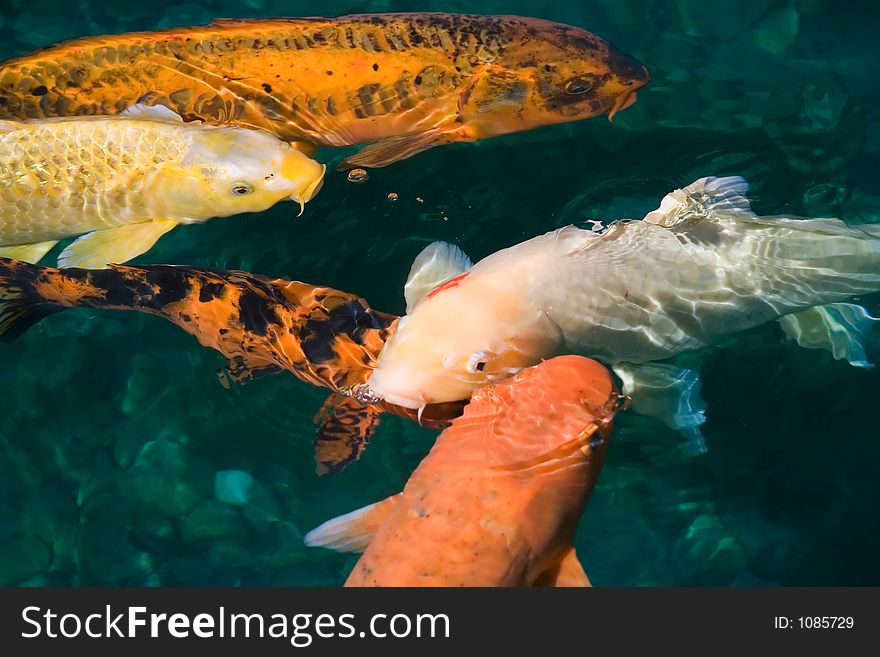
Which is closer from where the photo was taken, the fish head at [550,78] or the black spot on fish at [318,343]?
the black spot on fish at [318,343]

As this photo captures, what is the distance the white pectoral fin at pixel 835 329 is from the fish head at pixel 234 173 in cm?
319

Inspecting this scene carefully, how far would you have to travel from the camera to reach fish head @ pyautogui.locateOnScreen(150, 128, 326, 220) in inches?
197

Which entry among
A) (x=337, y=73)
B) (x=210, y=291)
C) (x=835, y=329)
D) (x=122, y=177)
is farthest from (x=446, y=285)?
Result: (x=835, y=329)

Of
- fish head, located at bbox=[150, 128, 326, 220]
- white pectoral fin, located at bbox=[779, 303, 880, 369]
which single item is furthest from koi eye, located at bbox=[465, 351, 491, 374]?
white pectoral fin, located at bbox=[779, 303, 880, 369]

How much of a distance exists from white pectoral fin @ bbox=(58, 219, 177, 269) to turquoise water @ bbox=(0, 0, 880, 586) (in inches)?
20.9

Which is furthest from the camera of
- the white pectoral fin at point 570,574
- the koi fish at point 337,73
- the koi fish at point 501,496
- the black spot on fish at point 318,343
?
the koi fish at point 337,73

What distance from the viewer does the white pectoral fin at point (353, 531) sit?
387cm

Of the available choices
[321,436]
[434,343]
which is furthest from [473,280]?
[321,436]

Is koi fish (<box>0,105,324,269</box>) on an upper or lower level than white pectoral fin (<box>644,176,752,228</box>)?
upper

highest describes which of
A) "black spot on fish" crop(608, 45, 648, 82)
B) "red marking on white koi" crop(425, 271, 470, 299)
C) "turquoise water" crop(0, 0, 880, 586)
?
"black spot on fish" crop(608, 45, 648, 82)

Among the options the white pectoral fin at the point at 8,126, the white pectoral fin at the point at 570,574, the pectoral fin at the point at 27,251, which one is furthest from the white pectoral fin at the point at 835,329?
the white pectoral fin at the point at 8,126

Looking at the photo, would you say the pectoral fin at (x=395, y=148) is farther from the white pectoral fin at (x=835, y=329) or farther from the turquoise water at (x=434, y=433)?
the white pectoral fin at (x=835, y=329)

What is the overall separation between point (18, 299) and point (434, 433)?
265 cm

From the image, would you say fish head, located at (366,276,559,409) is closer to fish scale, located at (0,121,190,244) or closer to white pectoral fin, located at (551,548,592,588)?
white pectoral fin, located at (551,548,592,588)
